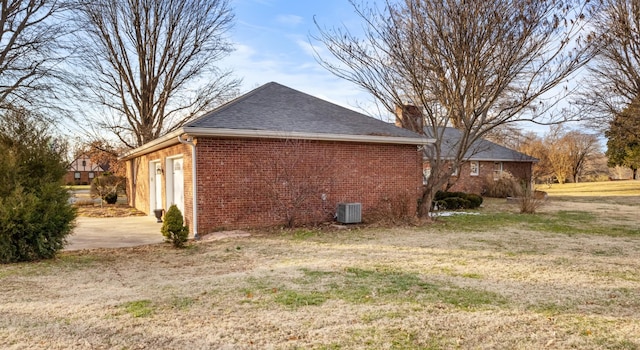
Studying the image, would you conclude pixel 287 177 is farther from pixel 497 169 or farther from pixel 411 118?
pixel 497 169

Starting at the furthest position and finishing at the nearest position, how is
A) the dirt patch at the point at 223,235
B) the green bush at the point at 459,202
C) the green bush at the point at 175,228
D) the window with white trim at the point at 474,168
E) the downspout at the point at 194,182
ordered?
the window with white trim at the point at 474,168
the green bush at the point at 459,202
the downspout at the point at 194,182
the dirt patch at the point at 223,235
the green bush at the point at 175,228

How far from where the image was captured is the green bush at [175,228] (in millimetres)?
8531

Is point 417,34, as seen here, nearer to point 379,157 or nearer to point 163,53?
point 379,157

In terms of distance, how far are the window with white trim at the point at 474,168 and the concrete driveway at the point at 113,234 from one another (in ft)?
59.7

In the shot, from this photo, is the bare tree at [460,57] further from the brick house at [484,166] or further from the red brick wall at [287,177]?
the brick house at [484,166]

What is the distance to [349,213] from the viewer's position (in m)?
11.3

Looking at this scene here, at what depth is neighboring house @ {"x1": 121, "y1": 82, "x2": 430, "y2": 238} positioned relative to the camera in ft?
33.1

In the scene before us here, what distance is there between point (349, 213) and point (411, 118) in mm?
4733

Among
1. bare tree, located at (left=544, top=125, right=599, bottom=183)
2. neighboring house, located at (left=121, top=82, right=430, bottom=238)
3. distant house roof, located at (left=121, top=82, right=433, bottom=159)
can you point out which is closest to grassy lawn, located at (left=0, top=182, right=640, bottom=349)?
neighboring house, located at (left=121, top=82, right=430, bottom=238)

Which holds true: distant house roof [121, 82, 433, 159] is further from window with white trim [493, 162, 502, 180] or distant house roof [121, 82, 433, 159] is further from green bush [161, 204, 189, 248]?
window with white trim [493, 162, 502, 180]

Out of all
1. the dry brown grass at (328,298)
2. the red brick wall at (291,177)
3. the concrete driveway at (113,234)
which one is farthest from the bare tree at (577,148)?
the concrete driveway at (113,234)

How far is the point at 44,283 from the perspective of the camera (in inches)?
220

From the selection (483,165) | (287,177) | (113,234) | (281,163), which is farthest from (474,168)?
(113,234)

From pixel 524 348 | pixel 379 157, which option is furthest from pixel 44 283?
pixel 379 157
